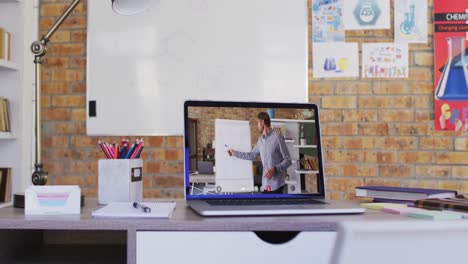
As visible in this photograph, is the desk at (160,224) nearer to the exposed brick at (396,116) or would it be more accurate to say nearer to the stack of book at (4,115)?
the stack of book at (4,115)

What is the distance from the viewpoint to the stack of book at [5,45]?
2421 mm

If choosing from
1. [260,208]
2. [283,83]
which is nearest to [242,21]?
[283,83]

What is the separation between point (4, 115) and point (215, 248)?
189 cm

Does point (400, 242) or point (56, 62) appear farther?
point (56, 62)

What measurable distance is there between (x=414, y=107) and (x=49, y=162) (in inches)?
82.8

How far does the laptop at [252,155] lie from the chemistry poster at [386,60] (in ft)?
4.70

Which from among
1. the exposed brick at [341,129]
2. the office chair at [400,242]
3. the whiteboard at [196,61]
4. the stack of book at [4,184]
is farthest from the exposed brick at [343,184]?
the office chair at [400,242]

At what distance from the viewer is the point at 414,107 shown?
2.63 metres

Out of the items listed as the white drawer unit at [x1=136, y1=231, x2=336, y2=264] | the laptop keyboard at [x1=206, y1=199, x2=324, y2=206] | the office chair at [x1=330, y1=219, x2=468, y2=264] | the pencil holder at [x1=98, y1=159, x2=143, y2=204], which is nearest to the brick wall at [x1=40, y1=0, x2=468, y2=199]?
the pencil holder at [x1=98, y1=159, x2=143, y2=204]

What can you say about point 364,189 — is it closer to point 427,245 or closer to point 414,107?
point 427,245

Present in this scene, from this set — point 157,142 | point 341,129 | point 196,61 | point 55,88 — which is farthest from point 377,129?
point 55,88

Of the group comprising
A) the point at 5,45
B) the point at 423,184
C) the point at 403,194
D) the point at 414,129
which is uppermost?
the point at 5,45

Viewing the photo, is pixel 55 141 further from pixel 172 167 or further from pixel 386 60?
pixel 386 60

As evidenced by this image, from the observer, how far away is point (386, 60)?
2631mm
